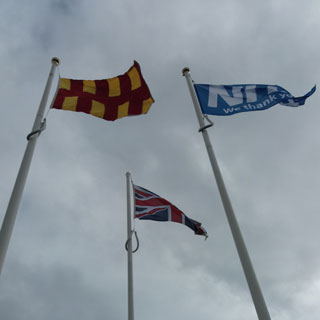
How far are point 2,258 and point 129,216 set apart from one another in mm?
9152

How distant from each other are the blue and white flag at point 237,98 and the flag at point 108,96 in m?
2.21

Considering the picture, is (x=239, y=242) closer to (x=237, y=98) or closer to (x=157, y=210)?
(x=237, y=98)

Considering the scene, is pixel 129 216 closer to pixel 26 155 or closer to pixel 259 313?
pixel 26 155

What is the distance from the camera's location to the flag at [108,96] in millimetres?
11594

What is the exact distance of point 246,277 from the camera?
26.3 feet

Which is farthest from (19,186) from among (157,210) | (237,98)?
(157,210)

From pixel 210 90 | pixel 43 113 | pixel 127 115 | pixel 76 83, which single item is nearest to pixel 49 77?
pixel 76 83

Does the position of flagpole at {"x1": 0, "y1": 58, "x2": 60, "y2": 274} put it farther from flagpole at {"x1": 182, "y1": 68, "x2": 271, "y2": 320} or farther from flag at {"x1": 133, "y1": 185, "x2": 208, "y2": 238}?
flag at {"x1": 133, "y1": 185, "x2": 208, "y2": 238}

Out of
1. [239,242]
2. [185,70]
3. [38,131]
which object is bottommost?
[239,242]

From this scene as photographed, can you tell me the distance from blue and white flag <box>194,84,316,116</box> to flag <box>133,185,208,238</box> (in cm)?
629

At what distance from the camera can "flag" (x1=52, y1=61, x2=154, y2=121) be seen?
38.0 ft

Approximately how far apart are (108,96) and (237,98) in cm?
514

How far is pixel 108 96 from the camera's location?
504 inches

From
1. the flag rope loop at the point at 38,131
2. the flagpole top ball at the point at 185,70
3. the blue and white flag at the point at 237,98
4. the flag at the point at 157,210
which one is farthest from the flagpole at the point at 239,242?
the flag at the point at 157,210
